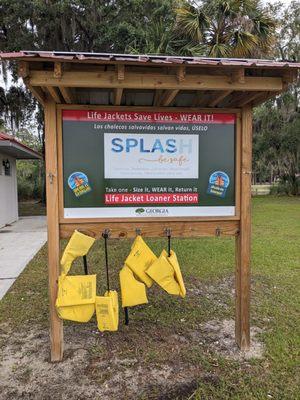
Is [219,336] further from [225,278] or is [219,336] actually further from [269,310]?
[225,278]

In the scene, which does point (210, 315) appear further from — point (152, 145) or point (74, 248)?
point (152, 145)

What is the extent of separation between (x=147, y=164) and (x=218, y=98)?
0.80m

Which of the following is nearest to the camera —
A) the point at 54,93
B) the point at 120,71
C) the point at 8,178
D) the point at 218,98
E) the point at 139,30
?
the point at 120,71

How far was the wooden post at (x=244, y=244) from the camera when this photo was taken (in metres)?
3.06

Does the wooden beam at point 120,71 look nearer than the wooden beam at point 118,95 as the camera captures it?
Yes

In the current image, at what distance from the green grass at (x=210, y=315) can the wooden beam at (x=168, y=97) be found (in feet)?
6.96

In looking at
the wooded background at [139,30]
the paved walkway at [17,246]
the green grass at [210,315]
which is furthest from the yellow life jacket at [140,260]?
the wooded background at [139,30]

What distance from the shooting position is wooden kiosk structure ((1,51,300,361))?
98.1 inches

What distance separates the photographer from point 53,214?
2.91 m

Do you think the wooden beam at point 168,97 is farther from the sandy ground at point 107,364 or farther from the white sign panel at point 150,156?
the sandy ground at point 107,364

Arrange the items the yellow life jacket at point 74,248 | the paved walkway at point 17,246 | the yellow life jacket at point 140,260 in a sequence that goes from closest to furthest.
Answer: the yellow life jacket at point 74,248, the yellow life jacket at point 140,260, the paved walkway at point 17,246

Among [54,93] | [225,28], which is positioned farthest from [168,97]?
[225,28]

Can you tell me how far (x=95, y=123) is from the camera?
2.94 metres

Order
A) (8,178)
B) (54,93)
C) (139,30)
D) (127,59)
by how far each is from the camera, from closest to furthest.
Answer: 1. (127,59)
2. (54,93)
3. (139,30)
4. (8,178)
